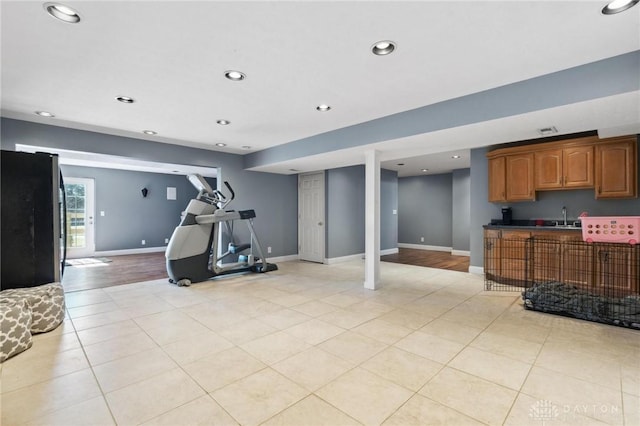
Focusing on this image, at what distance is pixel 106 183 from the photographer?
8.02 metres

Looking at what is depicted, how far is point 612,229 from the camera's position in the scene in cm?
329

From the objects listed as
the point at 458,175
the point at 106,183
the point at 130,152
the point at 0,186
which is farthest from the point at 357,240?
the point at 106,183

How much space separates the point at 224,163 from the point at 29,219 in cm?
328

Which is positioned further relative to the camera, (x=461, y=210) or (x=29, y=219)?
(x=461, y=210)

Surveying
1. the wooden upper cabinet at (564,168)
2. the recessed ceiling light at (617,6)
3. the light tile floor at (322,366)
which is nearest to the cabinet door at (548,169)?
the wooden upper cabinet at (564,168)

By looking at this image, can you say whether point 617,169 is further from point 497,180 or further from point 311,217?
point 311,217

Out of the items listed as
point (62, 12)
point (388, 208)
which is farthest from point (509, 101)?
point (388, 208)

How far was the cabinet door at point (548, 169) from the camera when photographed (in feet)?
14.4

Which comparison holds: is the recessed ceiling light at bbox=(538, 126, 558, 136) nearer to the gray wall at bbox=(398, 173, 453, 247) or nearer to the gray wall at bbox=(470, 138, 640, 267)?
the gray wall at bbox=(470, 138, 640, 267)

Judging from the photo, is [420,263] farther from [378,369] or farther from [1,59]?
[1,59]

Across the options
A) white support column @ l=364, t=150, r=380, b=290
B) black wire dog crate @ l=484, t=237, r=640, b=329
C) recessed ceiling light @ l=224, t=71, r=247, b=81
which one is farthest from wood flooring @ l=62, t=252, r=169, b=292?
black wire dog crate @ l=484, t=237, r=640, b=329

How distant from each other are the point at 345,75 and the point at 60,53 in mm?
2290

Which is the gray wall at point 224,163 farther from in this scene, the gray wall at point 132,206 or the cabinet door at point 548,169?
the cabinet door at point 548,169

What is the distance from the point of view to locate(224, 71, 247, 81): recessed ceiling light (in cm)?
268
